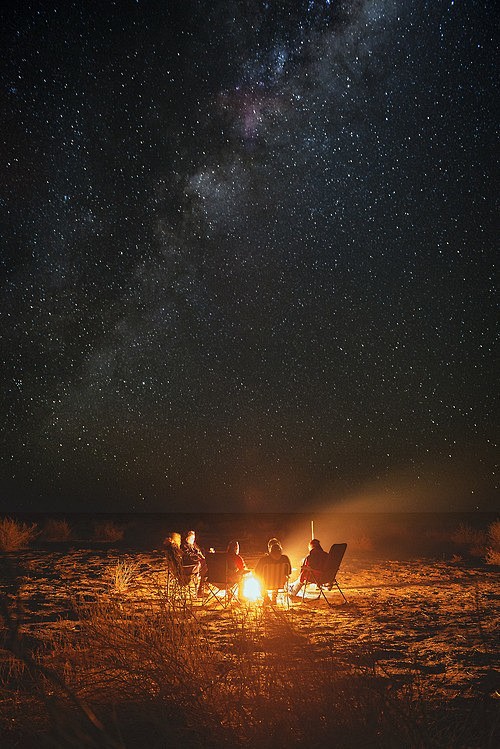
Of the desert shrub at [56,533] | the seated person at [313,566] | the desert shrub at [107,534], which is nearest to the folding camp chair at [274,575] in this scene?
the seated person at [313,566]

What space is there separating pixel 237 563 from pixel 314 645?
2.60m

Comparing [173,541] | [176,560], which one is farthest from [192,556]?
[176,560]

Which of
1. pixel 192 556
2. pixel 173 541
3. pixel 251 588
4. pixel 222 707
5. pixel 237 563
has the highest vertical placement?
pixel 173 541

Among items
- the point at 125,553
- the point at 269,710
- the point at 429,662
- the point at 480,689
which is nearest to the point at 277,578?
the point at 429,662

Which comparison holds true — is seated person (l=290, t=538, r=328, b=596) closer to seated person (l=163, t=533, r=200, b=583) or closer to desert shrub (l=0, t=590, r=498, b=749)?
seated person (l=163, t=533, r=200, b=583)

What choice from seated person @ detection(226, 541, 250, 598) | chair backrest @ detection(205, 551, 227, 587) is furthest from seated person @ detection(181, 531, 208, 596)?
chair backrest @ detection(205, 551, 227, 587)

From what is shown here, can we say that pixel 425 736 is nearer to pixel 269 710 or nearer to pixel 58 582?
pixel 269 710

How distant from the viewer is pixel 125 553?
17.8m

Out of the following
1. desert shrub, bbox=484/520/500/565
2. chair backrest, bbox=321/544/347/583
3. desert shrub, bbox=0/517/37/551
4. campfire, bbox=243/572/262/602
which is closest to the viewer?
campfire, bbox=243/572/262/602

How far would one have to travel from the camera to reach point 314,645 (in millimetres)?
6434

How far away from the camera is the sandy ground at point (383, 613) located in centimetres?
570

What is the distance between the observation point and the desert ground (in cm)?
384

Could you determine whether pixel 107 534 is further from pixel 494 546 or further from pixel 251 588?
pixel 251 588

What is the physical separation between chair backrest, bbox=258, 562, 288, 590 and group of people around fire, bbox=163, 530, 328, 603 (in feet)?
0.05
